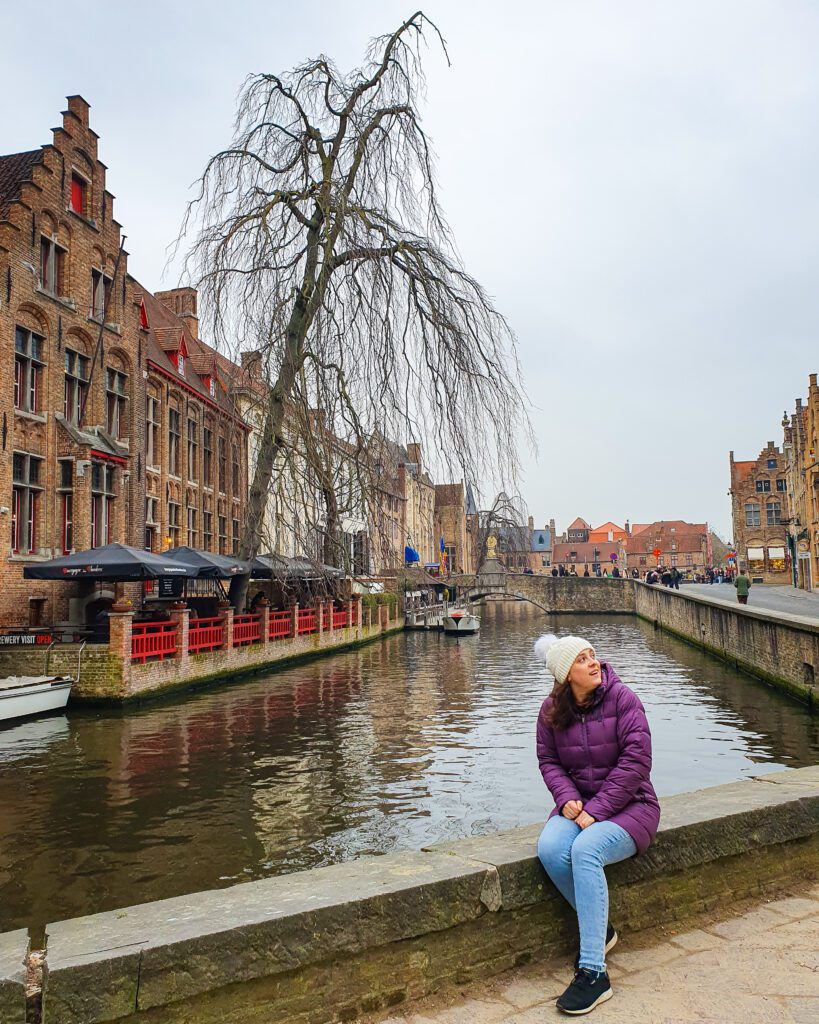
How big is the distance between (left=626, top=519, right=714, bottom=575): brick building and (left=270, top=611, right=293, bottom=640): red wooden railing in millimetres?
90743

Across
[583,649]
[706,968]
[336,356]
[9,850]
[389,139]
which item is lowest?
[9,850]

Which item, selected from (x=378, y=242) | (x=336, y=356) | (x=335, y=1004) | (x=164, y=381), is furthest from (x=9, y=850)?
(x=164, y=381)

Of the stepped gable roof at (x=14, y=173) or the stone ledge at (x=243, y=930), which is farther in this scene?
the stepped gable roof at (x=14, y=173)

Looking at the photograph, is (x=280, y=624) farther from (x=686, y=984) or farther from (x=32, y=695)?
(x=686, y=984)

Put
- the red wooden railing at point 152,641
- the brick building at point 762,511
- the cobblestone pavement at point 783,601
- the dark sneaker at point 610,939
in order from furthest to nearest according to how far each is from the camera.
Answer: the brick building at point 762,511
the cobblestone pavement at point 783,601
the red wooden railing at point 152,641
the dark sneaker at point 610,939

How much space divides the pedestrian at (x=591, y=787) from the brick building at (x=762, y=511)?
58.2 metres

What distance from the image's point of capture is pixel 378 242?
13.7m

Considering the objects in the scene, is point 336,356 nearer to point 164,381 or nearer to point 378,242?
point 378,242

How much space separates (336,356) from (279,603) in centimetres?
1815

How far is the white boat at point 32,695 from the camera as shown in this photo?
Result: 12.6 metres

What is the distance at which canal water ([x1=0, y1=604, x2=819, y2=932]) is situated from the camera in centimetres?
675

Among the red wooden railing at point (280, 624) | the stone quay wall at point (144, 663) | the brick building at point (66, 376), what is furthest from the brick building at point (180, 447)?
the stone quay wall at point (144, 663)

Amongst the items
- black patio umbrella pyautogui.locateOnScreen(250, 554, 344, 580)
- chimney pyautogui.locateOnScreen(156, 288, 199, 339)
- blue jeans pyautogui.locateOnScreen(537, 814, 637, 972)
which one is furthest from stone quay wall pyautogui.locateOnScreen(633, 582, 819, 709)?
chimney pyautogui.locateOnScreen(156, 288, 199, 339)

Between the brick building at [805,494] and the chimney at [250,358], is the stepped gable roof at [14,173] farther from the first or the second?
the brick building at [805,494]
